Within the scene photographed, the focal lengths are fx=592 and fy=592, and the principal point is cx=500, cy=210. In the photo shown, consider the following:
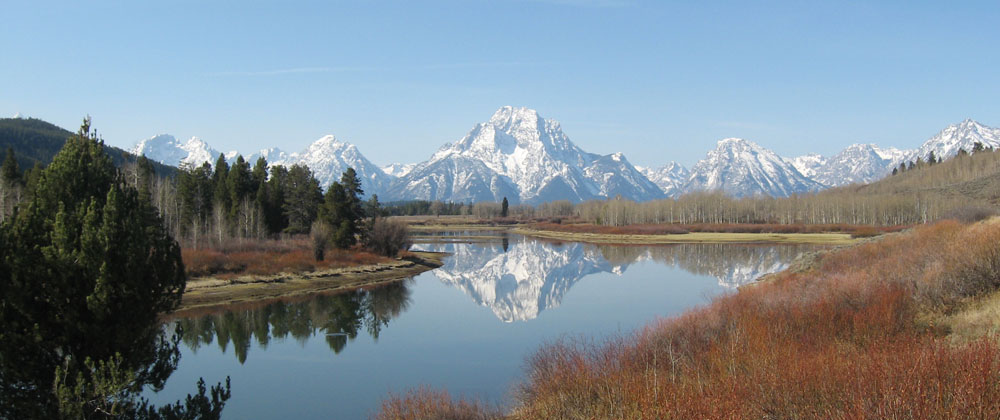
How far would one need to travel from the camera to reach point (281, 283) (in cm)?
4616

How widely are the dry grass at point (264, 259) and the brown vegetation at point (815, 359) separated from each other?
37.4 meters

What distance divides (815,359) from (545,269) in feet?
189

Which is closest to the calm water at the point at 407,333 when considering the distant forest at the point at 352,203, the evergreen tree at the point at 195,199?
the distant forest at the point at 352,203

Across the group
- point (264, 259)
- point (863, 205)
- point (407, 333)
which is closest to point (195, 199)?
point (264, 259)

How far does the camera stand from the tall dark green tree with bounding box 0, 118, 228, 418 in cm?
937

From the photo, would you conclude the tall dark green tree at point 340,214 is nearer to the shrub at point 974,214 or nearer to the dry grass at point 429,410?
the dry grass at point 429,410

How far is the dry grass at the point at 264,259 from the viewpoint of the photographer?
152 ft

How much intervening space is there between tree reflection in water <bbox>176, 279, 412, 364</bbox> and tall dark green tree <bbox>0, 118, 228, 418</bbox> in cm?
1611

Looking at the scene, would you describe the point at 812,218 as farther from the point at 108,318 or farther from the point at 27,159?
the point at 27,159

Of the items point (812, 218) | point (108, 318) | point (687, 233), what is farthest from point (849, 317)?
point (812, 218)

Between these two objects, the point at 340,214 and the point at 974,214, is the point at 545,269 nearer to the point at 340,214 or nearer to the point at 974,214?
the point at 340,214

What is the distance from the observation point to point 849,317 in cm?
1538

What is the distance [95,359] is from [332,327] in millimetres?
22617

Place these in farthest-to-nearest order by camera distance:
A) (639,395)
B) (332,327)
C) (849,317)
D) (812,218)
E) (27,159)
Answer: (27,159) → (812,218) → (332,327) → (849,317) → (639,395)
